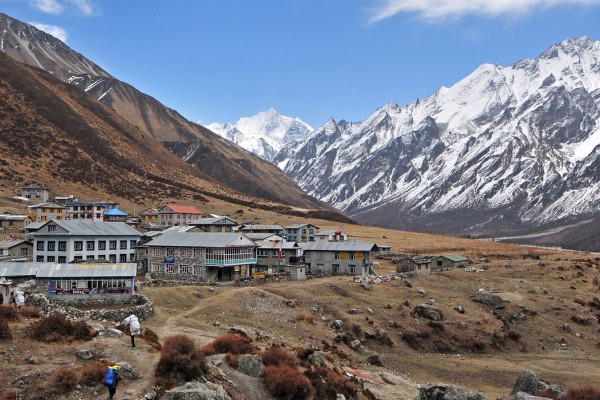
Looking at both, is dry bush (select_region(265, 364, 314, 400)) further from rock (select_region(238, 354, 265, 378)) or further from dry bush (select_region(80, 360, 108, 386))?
dry bush (select_region(80, 360, 108, 386))

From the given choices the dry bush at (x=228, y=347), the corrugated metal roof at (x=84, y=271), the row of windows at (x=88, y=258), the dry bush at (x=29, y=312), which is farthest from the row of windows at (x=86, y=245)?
the dry bush at (x=228, y=347)

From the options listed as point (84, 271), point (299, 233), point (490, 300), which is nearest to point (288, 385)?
point (84, 271)

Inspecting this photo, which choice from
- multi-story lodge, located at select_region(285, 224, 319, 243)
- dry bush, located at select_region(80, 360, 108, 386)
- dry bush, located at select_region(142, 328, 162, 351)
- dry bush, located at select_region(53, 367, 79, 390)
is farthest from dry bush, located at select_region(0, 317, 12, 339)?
multi-story lodge, located at select_region(285, 224, 319, 243)

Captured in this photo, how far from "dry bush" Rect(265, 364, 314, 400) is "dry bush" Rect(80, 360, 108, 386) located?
9.90 metres

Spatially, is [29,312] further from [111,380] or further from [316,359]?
[316,359]

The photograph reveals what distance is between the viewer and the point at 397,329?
69438 mm

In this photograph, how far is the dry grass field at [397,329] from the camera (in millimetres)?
39156

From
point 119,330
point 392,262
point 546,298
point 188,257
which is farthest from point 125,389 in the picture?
point 392,262

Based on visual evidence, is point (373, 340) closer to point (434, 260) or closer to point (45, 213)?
point (434, 260)

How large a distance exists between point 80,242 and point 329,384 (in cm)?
5864

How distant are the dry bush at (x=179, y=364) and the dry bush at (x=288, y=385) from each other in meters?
4.33

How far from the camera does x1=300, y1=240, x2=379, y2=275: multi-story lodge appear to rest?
9656 cm

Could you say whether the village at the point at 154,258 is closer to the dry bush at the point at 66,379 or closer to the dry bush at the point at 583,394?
the dry bush at the point at 66,379

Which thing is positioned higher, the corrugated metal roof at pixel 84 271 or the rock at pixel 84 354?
the corrugated metal roof at pixel 84 271
